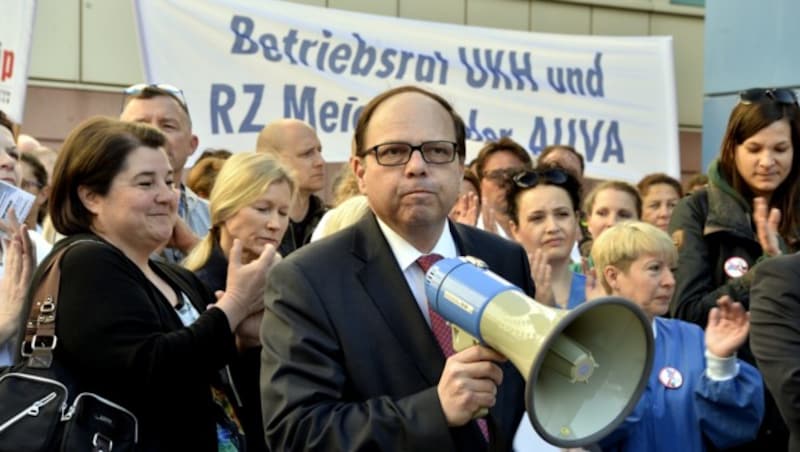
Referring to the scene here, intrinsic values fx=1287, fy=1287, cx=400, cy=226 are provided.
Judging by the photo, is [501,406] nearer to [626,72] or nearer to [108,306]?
[108,306]

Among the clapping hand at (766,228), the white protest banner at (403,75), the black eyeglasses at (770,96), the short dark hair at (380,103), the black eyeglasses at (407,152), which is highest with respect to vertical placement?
the white protest banner at (403,75)

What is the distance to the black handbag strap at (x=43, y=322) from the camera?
3.62 metres

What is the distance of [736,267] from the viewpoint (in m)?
5.30

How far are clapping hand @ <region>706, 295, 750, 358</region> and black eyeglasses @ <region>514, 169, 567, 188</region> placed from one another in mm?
1411

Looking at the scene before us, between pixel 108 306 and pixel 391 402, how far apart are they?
1172 millimetres

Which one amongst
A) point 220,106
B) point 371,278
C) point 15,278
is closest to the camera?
point 371,278

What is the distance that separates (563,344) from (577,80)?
8432 mm

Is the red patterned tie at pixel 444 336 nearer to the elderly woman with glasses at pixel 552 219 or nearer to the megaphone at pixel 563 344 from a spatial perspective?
the megaphone at pixel 563 344

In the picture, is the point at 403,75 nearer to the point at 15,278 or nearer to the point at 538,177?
the point at 538,177

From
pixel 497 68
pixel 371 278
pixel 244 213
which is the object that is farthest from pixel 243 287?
pixel 497 68

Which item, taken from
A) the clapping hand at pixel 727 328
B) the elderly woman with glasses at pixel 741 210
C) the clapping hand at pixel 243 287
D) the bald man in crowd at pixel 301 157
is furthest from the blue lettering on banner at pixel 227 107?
the clapping hand at pixel 727 328

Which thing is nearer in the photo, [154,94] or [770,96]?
[770,96]

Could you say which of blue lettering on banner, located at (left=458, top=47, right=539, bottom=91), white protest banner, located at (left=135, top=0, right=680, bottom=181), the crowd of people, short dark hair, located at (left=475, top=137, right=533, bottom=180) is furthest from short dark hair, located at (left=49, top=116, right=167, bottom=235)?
blue lettering on banner, located at (left=458, top=47, right=539, bottom=91)

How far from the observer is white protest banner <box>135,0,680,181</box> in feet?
28.8
